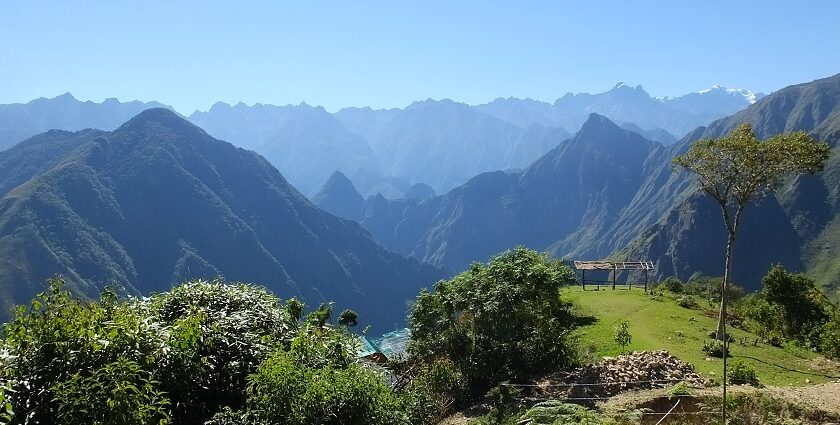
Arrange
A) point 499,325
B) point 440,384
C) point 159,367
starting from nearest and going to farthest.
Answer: point 159,367 < point 440,384 < point 499,325

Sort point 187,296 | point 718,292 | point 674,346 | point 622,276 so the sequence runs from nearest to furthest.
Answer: point 187,296 < point 674,346 < point 718,292 < point 622,276

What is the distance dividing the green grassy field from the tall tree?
3634 mm

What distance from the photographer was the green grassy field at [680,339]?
69.1 feet

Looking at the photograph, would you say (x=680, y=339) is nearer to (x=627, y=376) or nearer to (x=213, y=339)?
(x=627, y=376)

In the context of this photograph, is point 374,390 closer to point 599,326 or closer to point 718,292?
point 599,326

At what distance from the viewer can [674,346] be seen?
958 inches

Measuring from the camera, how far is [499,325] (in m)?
22.5

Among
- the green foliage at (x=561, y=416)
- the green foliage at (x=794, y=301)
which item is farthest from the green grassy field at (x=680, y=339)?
the green foliage at (x=561, y=416)

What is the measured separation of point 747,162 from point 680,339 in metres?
10.0

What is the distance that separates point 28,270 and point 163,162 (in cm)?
8448

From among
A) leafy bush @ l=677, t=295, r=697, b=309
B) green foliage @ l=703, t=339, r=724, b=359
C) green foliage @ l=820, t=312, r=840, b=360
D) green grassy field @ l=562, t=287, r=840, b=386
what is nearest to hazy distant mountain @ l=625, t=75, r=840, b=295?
leafy bush @ l=677, t=295, r=697, b=309

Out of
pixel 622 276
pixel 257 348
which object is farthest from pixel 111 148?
pixel 257 348

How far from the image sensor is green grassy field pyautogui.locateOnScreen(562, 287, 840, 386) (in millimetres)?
21047

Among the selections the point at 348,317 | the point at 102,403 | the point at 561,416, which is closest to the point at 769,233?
the point at 348,317
